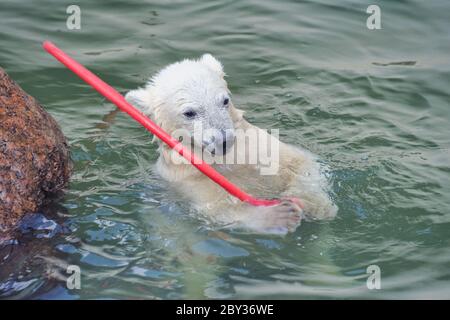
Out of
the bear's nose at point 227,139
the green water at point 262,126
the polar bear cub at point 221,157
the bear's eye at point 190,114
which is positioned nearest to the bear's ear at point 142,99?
the polar bear cub at point 221,157

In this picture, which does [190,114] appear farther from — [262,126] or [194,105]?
[262,126]

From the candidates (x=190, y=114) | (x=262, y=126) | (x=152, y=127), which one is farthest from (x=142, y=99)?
(x=262, y=126)

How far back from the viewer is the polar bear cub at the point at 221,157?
5.68m

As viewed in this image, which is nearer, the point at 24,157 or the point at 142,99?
the point at 24,157

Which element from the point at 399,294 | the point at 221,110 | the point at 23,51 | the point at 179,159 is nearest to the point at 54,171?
the point at 179,159

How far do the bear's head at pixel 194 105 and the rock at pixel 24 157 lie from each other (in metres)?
0.88

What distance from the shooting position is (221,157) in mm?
6133

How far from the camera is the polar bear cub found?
568 centimetres

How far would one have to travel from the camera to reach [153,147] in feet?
24.5

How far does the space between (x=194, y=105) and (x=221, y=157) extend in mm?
580

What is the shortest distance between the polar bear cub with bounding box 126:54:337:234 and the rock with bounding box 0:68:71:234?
888mm

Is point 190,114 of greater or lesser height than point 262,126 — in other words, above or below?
below

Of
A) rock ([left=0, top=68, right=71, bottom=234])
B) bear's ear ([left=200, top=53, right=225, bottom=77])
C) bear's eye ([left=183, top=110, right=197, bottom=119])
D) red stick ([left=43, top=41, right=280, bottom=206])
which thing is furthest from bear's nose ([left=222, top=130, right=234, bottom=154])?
rock ([left=0, top=68, right=71, bottom=234])

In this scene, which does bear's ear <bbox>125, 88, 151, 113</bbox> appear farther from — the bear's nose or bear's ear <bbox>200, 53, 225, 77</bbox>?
the bear's nose
